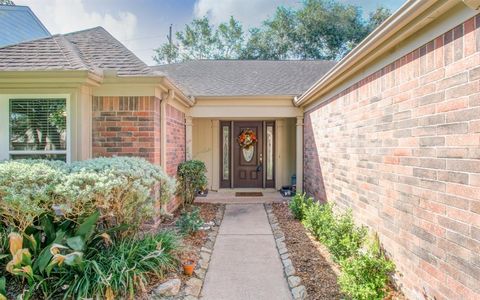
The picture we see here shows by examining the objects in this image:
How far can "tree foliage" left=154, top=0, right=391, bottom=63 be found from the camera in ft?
76.3

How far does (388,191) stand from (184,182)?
5.10 meters

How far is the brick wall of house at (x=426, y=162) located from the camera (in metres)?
2.32

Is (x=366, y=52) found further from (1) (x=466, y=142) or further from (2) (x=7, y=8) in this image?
(2) (x=7, y=8)

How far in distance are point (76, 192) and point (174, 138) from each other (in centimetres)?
381

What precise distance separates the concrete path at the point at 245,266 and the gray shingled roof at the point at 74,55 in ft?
10.3

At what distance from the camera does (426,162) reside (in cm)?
286

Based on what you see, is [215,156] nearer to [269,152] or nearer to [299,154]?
[269,152]

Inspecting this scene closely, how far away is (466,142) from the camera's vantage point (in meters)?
2.35

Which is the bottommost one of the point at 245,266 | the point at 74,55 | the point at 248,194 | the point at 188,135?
the point at 245,266

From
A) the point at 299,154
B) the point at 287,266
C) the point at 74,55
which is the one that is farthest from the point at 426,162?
the point at 299,154

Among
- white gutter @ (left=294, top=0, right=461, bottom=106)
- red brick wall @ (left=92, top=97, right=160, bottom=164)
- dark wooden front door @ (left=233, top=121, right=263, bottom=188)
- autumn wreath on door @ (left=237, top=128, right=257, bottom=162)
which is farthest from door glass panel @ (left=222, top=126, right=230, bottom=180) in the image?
red brick wall @ (left=92, top=97, right=160, bottom=164)

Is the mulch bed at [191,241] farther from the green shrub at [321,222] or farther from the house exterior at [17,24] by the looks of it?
the house exterior at [17,24]

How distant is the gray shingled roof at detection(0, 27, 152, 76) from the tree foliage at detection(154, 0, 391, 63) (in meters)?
20.0

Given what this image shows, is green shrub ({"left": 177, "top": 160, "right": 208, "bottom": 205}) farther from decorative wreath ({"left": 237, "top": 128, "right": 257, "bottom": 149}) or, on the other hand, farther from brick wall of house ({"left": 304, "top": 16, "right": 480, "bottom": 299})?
brick wall of house ({"left": 304, "top": 16, "right": 480, "bottom": 299})
